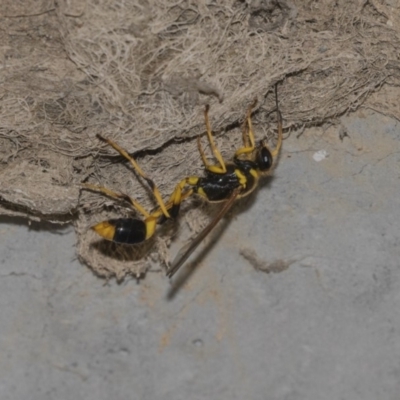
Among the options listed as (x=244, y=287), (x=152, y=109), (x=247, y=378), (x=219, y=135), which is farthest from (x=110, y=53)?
(x=247, y=378)

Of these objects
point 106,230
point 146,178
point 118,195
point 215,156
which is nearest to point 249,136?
point 215,156

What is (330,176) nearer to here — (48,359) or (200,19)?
(200,19)

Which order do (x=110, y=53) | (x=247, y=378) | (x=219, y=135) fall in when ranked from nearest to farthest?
(x=110, y=53) → (x=247, y=378) → (x=219, y=135)

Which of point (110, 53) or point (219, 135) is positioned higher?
point (110, 53)

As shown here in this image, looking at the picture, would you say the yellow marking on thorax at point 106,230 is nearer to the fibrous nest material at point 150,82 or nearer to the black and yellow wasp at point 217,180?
the black and yellow wasp at point 217,180

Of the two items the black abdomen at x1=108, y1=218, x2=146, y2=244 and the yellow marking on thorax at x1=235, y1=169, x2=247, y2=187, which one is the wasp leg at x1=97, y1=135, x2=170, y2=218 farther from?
Answer: the yellow marking on thorax at x1=235, y1=169, x2=247, y2=187

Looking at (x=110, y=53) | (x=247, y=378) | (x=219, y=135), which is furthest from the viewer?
(x=219, y=135)

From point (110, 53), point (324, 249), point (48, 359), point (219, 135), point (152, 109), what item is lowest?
point (48, 359)

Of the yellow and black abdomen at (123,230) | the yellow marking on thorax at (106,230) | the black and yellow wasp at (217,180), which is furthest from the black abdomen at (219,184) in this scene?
the yellow marking on thorax at (106,230)

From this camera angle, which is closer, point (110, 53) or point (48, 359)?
point (110, 53)
